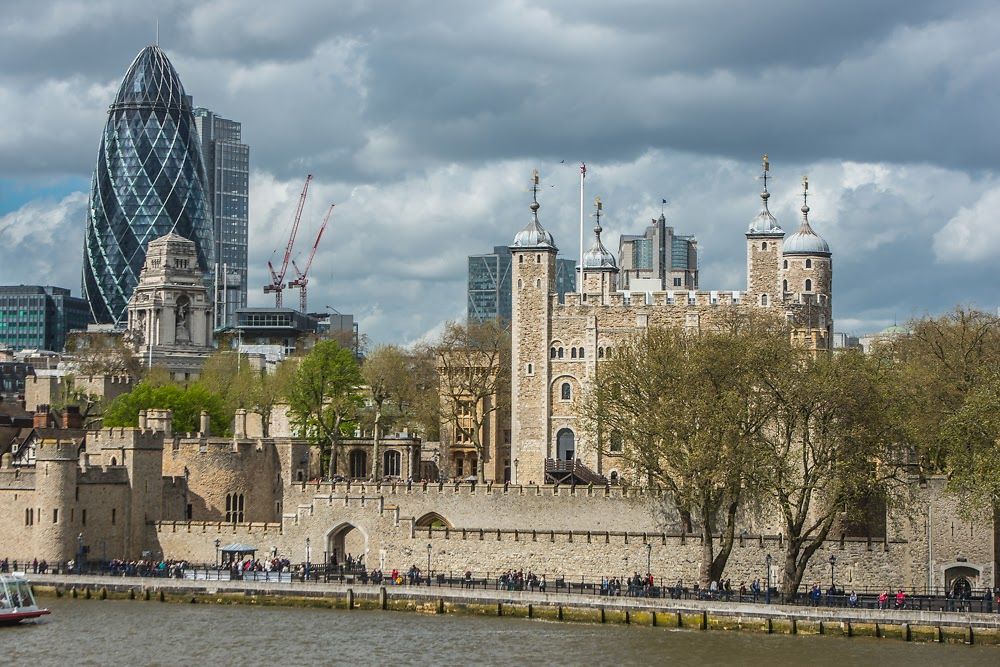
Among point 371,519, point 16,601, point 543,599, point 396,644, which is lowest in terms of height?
point 396,644

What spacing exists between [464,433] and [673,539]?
43248 millimetres

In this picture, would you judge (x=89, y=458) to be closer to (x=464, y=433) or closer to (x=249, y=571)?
(x=249, y=571)

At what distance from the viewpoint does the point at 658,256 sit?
165500 millimetres

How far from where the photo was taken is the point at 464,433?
12150 centimetres

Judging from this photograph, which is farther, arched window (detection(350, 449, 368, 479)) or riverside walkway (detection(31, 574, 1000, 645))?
arched window (detection(350, 449, 368, 479))

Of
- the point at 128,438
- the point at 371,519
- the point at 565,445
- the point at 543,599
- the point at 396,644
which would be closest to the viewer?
the point at 396,644

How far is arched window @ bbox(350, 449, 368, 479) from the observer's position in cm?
11716

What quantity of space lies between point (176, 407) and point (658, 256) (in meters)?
60.4

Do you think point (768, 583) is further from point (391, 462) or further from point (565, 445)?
point (391, 462)

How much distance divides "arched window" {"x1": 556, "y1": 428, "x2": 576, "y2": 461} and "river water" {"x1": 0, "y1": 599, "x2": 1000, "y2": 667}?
35394 millimetres

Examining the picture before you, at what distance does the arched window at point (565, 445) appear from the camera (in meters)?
110

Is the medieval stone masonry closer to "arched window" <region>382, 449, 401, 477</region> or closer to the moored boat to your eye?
the moored boat

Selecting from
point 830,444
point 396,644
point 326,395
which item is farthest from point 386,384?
point 396,644

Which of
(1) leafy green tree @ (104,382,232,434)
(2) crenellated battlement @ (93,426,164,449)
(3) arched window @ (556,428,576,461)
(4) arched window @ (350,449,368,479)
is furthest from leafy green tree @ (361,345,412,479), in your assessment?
(2) crenellated battlement @ (93,426,164,449)
